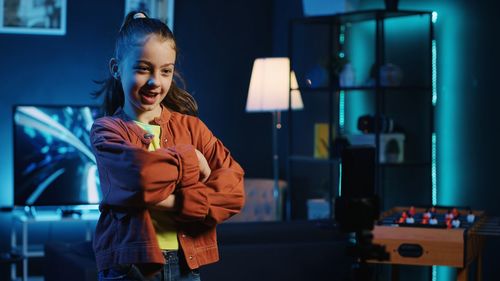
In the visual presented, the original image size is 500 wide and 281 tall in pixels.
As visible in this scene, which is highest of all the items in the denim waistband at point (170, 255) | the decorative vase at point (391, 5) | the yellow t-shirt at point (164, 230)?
the decorative vase at point (391, 5)

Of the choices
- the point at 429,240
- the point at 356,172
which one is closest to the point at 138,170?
the point at 356,172

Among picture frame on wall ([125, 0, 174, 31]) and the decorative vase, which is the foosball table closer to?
the decorative vase

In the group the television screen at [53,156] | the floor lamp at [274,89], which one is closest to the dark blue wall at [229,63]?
the floor lamp at [274,89]

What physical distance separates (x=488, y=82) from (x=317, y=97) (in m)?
1.62

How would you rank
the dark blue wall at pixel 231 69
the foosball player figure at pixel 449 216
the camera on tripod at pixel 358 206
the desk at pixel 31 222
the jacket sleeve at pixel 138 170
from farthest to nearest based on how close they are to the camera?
the desk at pixel 31 222, the dark blue wall at pixel 231 69, the foosball player figure at pixel 449 216, the jacket sleeve at pixel 138 170, the camera on tripod at pixel 358 206

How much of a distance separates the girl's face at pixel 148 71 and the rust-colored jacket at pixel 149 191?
84mm

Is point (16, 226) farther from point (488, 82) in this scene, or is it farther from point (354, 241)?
point (354, 241)

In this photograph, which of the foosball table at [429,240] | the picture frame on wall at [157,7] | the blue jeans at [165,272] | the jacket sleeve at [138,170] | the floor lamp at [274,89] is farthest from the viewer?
the picture frame on wall at [157,7]

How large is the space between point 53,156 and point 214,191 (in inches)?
158

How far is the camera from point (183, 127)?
2.16 m

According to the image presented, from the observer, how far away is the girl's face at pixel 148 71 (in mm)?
2002

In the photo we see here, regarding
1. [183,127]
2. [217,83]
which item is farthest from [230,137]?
[183,127]

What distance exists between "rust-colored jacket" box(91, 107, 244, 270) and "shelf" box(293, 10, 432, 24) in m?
3.44

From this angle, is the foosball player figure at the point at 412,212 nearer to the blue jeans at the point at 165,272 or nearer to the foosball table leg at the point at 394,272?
the foosball table leg at the point at 394,272
